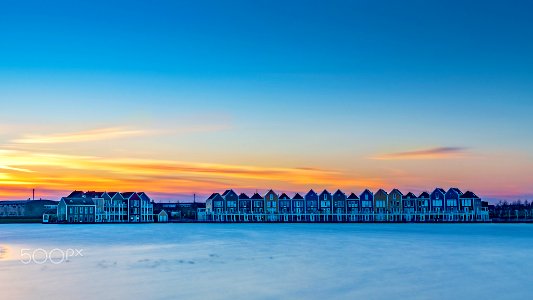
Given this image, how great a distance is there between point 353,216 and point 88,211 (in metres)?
44.5

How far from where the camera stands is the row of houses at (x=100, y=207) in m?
106

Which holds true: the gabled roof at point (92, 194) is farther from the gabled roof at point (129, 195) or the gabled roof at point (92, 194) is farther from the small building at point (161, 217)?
the small building at point (161, 217)

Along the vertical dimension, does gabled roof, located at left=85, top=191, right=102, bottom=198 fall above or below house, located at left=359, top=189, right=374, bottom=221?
above

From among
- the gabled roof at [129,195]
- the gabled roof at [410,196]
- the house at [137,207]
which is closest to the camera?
the gabled roof at [410,196]

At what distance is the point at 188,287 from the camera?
71.8 feet

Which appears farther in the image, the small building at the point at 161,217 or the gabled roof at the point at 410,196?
the small building at the point at 161,217

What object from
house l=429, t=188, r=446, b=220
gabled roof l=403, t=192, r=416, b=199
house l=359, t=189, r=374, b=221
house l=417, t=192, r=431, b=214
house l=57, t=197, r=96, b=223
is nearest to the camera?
house l=429, t=188, r=446, b=220

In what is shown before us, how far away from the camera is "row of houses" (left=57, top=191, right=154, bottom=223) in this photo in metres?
106

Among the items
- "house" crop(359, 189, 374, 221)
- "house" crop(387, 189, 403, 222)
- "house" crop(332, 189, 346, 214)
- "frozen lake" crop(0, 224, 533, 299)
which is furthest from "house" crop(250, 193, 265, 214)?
"frozen lake" crop(0, 224, 533, 299)

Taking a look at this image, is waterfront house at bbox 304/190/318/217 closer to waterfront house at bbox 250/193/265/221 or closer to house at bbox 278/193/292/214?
house at bbox 278/193/292/214

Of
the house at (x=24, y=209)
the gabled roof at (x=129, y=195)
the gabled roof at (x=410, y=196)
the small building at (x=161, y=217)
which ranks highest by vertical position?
the gabled roof at (x=129, y=195)

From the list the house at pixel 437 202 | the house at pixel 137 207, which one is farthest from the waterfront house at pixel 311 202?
the house at pixel 137 207

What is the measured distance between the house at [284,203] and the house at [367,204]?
40.5 ft

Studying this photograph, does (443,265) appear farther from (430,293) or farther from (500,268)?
(430,293)
